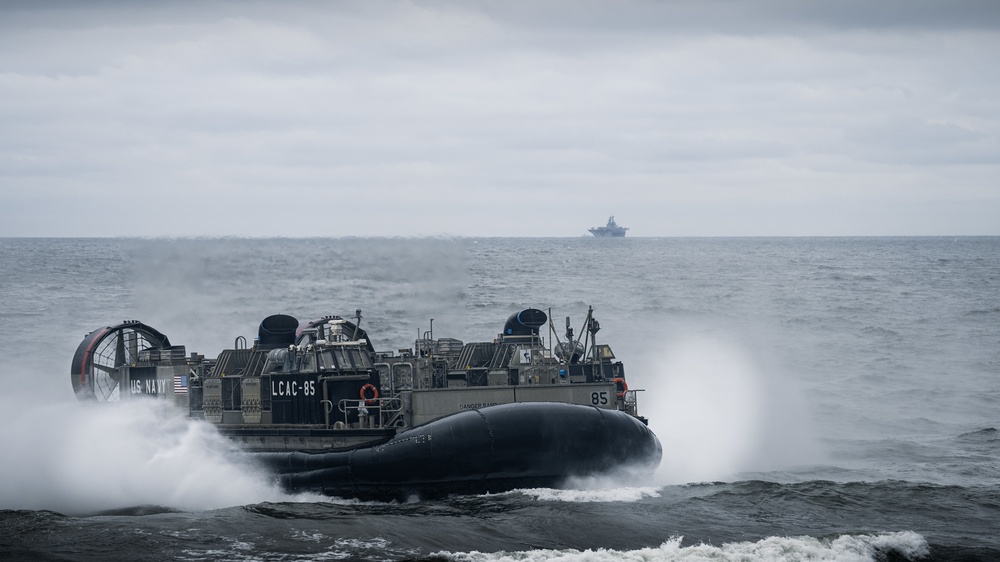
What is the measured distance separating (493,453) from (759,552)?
806 centimetres

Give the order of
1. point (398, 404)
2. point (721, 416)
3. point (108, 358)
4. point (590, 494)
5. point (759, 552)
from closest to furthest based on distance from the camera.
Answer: point (759, 552) < point (590, 494) < point (398, 404) < point (108, 358) < point (721, 416)

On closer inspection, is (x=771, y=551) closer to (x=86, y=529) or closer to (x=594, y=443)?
(x=594, y=443)

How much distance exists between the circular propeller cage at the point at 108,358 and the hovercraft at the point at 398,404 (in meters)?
0.06

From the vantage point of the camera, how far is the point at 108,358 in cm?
3638

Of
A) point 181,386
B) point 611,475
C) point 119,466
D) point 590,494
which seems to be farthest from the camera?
point 181,386

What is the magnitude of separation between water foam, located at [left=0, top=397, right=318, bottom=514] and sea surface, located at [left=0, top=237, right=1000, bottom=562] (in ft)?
0.20

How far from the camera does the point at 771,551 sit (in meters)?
22.1

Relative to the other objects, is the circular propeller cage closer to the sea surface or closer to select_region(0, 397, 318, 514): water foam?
the sea surface

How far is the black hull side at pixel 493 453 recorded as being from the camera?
27.7 metres

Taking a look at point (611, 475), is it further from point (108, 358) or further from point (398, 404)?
point (108, 358)

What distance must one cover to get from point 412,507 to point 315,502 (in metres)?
3.05

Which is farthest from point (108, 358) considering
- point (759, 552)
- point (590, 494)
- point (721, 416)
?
point (759, 552)

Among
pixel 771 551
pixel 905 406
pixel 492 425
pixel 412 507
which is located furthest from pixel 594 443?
pixel 905 406

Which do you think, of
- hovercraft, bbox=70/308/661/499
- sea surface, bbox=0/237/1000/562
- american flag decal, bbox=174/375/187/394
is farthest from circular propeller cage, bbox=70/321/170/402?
american flag decal, bbox=174/375/187/394
